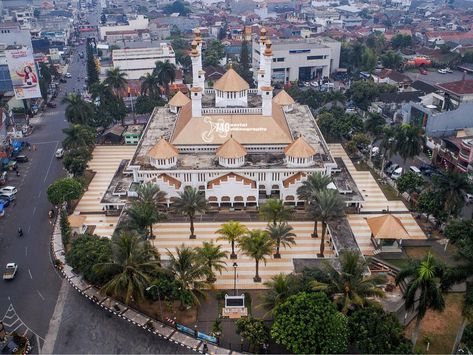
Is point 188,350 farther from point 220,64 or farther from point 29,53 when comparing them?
point 220,64

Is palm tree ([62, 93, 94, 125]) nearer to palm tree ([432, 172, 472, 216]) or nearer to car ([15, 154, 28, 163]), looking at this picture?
car ([15, 154, 28, 163])

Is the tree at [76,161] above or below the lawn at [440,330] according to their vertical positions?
above

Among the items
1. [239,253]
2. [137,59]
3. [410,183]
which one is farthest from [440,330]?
[137,59]

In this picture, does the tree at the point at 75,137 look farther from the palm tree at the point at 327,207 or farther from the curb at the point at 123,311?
the palm tree at the point at 327,207

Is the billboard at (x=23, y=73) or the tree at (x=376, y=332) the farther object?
the billboard at (x=23, y=73)

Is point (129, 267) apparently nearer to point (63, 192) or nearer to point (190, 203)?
point (190, 203)

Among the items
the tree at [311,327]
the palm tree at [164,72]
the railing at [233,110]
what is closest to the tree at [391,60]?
the palm tree at [164,72]

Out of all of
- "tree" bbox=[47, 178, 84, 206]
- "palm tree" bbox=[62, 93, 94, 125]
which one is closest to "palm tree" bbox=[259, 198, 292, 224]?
"tree" bbox=[47, 178, 84, 206]
